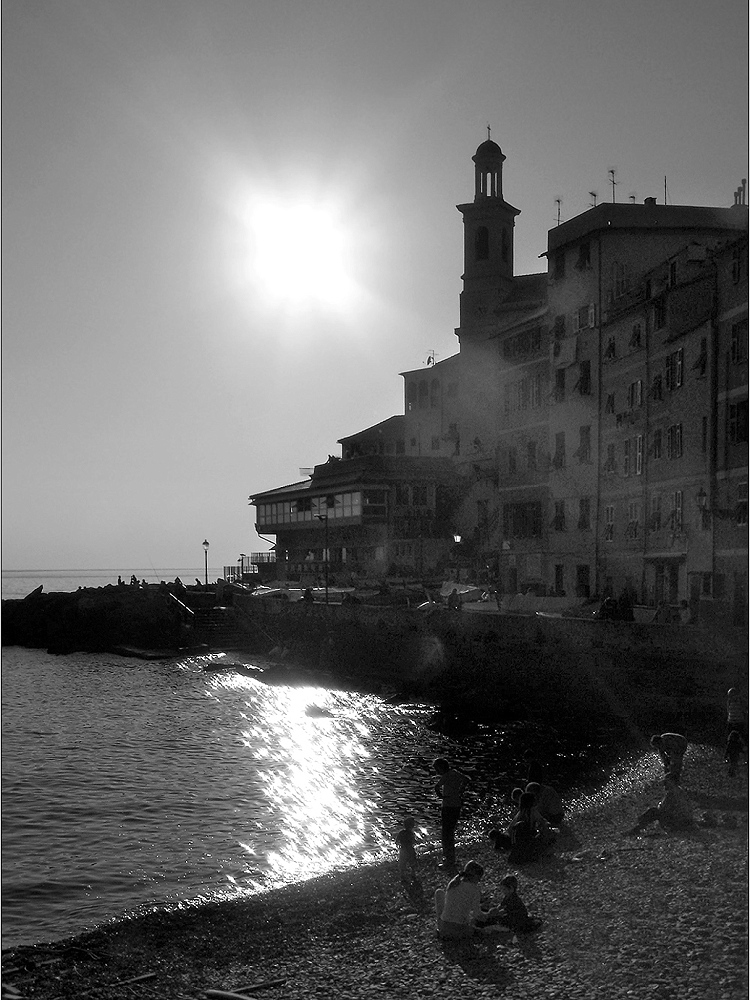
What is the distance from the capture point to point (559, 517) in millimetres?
45938

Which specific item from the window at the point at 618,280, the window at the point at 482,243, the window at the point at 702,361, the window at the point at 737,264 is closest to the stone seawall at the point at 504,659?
the window at the point at 702,361

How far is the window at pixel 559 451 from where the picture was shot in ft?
155

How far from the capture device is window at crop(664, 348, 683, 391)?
29047mm

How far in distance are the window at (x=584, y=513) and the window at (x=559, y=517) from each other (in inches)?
72.8

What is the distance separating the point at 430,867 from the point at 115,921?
20.6 feet

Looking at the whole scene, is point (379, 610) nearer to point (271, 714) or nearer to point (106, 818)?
point (271, 714)

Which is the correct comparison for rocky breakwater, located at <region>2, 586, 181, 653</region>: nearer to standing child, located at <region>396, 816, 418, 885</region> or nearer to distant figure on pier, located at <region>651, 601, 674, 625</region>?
distant figure on pier, located at <region>651, 601, 674, 625</region>

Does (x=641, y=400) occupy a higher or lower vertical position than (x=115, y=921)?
higher

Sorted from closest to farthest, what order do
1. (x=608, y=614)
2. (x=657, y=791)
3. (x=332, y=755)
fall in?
(x=657, y=791)
(x=332, y=755)
(x=608, y=614)

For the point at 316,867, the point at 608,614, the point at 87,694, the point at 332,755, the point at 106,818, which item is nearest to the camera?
the point at 316,867

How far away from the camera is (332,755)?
32.3m

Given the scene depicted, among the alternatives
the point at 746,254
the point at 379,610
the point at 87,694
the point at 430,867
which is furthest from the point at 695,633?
the point at 87,694

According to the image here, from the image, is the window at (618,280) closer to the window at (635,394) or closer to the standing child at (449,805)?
the window at (635,394)

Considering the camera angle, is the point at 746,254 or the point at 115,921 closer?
the point at 115,921
